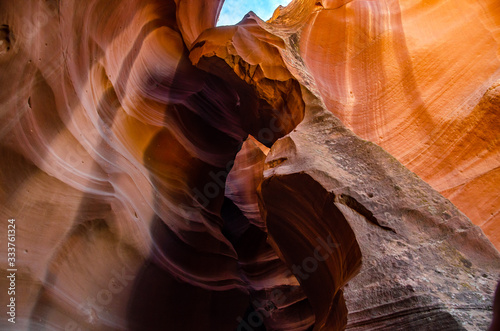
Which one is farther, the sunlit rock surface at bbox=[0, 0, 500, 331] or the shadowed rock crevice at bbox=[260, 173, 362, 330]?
the shadowed rock crevice at bbox=[260, 173, 362, 330]

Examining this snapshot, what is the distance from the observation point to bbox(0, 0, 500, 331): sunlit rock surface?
2799 mm

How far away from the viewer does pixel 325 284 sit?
3768 mm

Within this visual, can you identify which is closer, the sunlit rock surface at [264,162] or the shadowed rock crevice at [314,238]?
the sunlit rock surface at [264,162]

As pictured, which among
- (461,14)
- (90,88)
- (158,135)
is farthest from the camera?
(158,135)

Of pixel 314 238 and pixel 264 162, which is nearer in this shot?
pixel 314 238

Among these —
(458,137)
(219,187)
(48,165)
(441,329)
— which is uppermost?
(219,187)

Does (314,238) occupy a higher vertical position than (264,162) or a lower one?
lower

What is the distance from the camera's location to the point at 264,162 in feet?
13.7

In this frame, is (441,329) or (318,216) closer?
(441,329)

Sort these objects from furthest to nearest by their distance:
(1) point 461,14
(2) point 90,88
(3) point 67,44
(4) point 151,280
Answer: (1) point 461,14 < (4) point 151,280 < (2) point 90,88 < (3) point 67,44

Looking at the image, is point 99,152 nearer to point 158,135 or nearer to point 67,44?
point 67,44

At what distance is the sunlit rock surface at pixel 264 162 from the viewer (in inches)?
110

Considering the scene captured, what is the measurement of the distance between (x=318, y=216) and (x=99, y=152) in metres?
2.42

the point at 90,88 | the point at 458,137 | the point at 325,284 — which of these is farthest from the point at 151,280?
the point at 458,137
